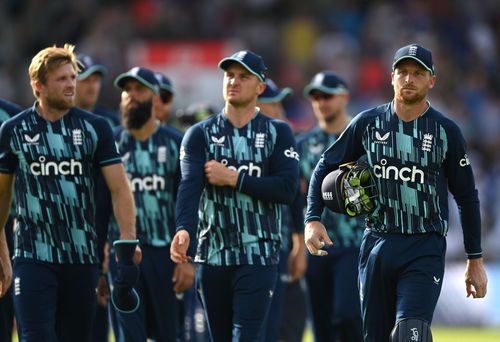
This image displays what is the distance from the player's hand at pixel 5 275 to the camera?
935cm

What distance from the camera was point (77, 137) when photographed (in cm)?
931

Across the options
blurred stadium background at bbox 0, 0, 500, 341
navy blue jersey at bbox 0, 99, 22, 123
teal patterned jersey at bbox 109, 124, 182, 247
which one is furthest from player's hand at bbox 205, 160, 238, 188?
blurred stadium background at bbox 0, 0, 500, 341

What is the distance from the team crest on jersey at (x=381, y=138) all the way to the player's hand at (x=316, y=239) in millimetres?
712

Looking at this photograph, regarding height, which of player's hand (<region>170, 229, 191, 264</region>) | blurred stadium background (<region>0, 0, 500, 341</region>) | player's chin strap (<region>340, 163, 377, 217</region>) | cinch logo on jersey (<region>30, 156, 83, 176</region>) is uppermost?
blurred stadium background (<region>0, 0, 500, 341</region>)

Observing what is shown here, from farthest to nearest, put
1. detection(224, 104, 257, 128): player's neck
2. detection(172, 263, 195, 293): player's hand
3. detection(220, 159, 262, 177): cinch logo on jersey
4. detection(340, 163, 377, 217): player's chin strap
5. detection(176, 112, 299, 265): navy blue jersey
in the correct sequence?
1. detection(172, 263, 195, 293): player's hand
2. detection(224, 104, 257, 128): player's neck
3. detection(220, 159, 262, 177): cinch logo on jersey
4. detection(176, 112, 299, 265): navy blue jersey
5. detection(340, 163, 377, 217): player's chin strap

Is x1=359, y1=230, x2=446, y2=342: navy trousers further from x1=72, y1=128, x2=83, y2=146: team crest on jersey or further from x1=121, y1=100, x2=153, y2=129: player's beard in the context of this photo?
x1=121, y1=100, x2=153, y2=129: player's beard

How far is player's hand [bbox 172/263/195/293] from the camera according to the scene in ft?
34.1

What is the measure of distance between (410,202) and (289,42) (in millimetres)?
15794

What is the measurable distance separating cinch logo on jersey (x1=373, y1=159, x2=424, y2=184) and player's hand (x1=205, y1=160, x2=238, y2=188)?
116cm

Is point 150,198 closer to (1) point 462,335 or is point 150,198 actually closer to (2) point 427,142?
(2) point 427,142

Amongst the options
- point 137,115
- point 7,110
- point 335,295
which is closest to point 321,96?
point 335,295

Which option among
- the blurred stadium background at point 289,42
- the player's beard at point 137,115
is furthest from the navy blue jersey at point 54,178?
the blurred stadium background at point 289,42

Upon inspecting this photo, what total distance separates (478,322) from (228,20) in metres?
8.34

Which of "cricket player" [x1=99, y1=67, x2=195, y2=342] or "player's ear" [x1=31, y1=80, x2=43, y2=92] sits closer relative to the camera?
"player's ear" [x1=31, y1=80, x2=43, y2=92]
